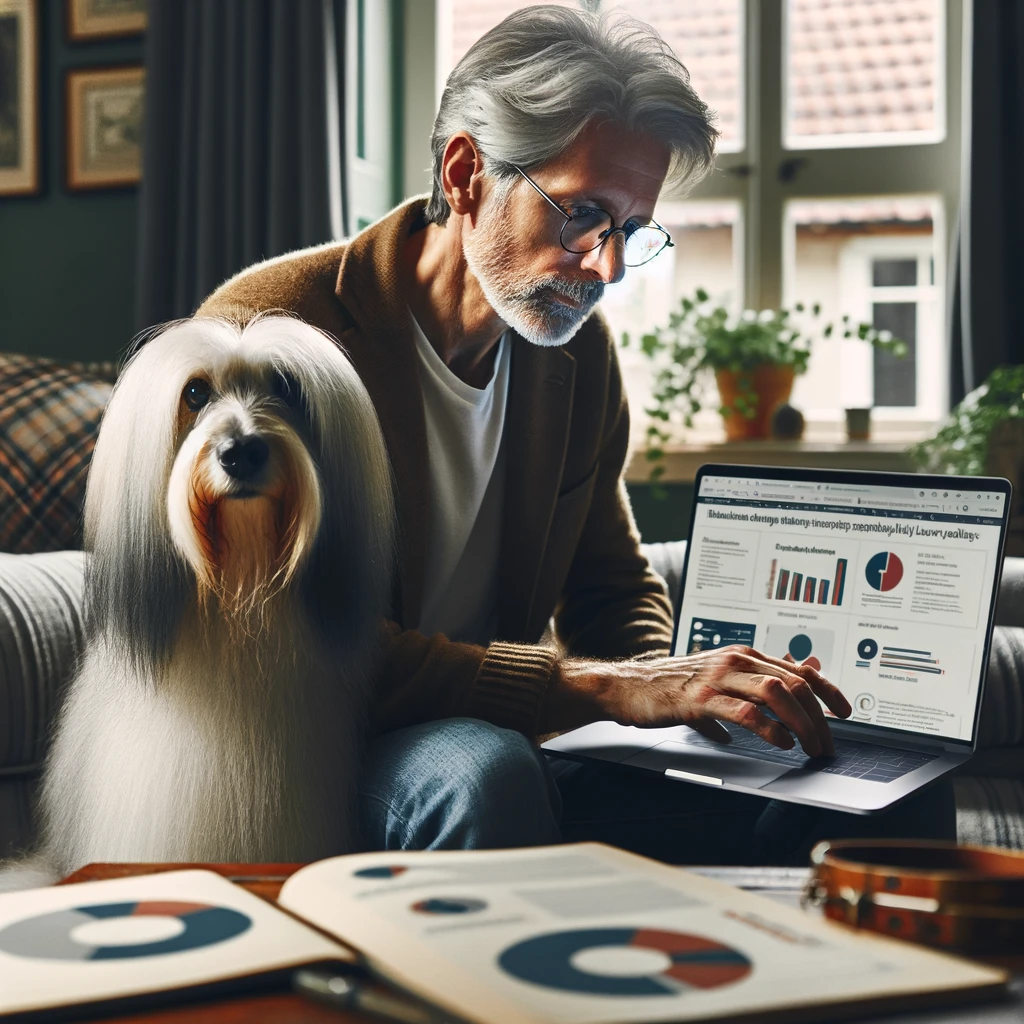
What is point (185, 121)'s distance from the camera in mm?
2928

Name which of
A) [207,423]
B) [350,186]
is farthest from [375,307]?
[350,186]

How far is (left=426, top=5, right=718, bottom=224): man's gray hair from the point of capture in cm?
133

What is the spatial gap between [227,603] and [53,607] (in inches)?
20.2

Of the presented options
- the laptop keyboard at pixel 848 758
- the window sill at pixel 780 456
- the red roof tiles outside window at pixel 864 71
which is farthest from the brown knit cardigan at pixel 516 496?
the red roof tiles outside window at pixel 864 71

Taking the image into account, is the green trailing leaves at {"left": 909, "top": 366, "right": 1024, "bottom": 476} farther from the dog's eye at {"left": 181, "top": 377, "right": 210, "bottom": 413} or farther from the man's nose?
the dog's eye at {"left": 181, "top": 377, "right": 210, "bottom": 413}

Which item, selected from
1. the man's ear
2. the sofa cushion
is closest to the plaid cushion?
the sofa cushion

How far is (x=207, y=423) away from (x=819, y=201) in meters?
2.35

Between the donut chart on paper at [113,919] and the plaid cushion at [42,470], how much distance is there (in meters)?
1.45

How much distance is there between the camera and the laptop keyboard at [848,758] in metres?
1.10

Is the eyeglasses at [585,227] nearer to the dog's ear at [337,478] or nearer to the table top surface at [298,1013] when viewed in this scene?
the dog's ear at [337,478]

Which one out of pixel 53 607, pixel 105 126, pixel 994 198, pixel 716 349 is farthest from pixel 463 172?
pixel 105 126

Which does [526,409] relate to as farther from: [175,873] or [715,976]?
[715,976]

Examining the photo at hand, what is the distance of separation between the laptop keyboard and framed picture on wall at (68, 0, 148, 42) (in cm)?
265

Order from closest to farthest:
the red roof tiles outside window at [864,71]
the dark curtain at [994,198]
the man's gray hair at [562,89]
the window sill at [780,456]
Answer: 1. the man's gray hair at [562,89]
2. the dark curtain at [994,198]
3. the window sill at [780,456]
4. the red roof tiles outside window at [864,71]
